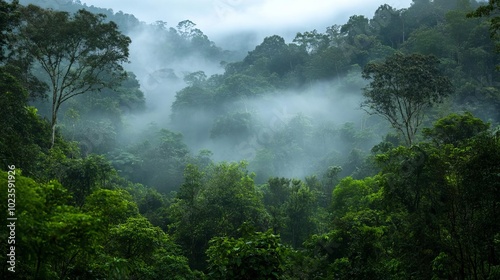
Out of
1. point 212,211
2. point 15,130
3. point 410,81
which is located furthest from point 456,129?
point 15,130

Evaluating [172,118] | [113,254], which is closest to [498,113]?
[113,254]

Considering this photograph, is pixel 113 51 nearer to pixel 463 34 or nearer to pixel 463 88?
pixel 463 88

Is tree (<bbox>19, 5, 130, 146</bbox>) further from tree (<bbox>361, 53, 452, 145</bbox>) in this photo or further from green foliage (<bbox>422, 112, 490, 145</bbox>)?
green foliage (<bbox>422, 112, 490, 145</bbox>)

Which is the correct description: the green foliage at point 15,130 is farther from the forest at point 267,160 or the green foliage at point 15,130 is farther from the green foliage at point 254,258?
the green foliage at point 254,258

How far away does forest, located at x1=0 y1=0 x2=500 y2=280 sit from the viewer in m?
9.36

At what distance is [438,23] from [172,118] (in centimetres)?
4791

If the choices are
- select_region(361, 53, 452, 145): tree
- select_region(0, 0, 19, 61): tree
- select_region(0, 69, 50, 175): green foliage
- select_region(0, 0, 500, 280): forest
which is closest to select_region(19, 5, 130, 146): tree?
select_region(0, 0, 500, 280): forest

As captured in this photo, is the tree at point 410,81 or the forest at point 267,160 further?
the tree at point 410,81

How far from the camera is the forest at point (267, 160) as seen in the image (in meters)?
9.36

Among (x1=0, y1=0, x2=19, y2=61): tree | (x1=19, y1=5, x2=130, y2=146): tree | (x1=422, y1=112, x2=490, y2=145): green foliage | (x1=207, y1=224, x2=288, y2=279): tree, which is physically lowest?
(x1=207, y1=224, x2=288, y2=279): tree

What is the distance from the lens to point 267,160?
55812 mm

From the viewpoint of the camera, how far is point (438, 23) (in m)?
64.1

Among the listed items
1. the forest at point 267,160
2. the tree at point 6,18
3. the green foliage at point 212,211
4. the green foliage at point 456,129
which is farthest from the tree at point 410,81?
the tree at point 6,18

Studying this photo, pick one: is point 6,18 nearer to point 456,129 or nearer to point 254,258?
point 254,258
